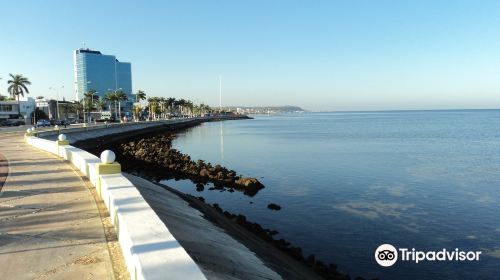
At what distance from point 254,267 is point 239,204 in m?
14.3

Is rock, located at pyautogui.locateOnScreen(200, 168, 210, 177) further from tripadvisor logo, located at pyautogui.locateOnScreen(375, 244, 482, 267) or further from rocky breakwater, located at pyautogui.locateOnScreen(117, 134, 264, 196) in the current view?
tripadvisor logo, located at pyautogui.locateOnScreen(375, 244, 482, 267)

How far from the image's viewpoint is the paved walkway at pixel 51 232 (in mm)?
6930

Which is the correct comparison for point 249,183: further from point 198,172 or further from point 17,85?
point 17,85

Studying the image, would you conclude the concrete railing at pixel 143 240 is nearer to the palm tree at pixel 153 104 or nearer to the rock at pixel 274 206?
the rock at pixel 274 206

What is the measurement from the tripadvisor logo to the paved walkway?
35.6ft

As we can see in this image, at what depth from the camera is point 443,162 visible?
43250mm

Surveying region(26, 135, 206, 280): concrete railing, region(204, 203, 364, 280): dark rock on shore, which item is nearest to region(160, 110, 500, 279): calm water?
region(204, 203, 364, 280): dark rock on shore

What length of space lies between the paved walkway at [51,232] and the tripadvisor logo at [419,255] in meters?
10.8

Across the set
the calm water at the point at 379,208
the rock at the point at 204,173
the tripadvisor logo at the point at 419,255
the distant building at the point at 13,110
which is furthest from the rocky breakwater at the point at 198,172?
the distant building at the point at 13,110

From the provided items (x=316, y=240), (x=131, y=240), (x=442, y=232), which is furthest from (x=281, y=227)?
(x=131, y=240)

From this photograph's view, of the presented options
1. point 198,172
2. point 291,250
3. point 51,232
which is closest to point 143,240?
point 51,232

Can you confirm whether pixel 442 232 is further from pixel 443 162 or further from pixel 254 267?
pixel 443 162

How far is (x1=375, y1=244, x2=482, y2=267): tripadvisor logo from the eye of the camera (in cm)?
1544

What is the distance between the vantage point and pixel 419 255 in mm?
15867
